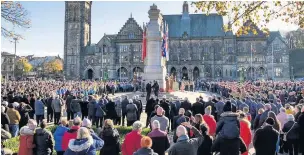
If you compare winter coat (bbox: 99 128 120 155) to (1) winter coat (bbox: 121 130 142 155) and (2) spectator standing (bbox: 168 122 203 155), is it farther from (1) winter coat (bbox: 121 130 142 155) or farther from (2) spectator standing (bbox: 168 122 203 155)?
(2) spectator standing (bbox: 168 122 203 155)

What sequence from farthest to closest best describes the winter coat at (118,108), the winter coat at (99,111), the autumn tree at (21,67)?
the autumn tree at (21,67), the winter coat at (118,108), the winter coat at (99,111)

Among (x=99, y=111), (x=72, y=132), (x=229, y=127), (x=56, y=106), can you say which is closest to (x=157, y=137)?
(x=229, y=127)

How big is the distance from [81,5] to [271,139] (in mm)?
85089

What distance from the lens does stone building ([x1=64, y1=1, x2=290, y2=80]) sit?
82.0 metres

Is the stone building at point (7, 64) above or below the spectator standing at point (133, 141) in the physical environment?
above

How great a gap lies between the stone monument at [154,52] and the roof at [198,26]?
54.0 m

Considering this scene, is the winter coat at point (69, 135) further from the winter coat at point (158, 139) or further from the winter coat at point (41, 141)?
the winter coat at point (158, 139)

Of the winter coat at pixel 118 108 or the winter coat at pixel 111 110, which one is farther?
the winter coat at pixel 118 108

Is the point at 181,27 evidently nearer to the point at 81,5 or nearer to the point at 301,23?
the point at 81,5

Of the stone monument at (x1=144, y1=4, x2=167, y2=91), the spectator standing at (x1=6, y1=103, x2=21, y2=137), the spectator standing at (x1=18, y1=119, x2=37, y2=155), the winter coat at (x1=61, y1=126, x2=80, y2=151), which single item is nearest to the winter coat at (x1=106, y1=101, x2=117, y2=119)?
the spectator standing at (x1=6, y1=103, x2=21, y2=137)

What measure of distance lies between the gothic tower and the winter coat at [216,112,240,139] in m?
80.3

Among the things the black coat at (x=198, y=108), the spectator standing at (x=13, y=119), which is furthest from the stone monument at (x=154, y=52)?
the spectator standing at (x=13, y=119)

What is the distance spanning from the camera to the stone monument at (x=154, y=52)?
33125 mm

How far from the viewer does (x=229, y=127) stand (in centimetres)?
789
